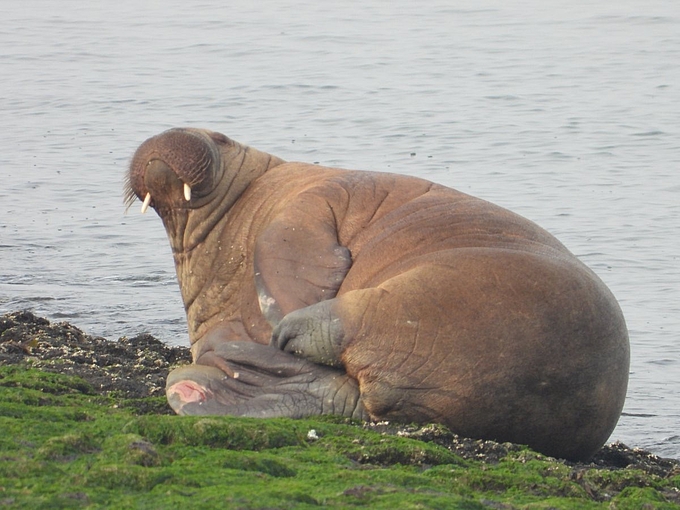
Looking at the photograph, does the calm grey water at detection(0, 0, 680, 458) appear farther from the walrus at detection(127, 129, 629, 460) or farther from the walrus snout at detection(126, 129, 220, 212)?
the walrus snout at detection(126, 129, 220, 212)

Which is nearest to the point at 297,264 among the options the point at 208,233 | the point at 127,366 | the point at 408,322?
the point at 408,322

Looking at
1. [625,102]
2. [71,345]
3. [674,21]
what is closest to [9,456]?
[71,345]

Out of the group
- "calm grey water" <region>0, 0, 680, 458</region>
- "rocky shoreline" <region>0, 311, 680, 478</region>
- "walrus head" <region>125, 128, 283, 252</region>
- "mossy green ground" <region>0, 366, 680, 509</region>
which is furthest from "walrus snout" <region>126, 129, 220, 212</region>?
"calm grey water" <region>0, 0, 680, 458</region>

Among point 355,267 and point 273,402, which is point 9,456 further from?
point 355,267

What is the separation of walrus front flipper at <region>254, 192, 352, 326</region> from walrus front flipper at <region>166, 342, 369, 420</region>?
0.27 m

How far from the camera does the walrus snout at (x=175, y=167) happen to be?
24.9 feet

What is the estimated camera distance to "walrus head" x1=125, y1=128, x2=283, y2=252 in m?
7.62

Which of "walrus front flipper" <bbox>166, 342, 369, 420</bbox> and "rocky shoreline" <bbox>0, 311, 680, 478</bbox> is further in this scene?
"walrus front flipper" <bbox>166, 342, 369, 420</bbox>

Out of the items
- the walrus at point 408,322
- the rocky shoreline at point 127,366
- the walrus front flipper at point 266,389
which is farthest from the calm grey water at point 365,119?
the walrus front flipper at point 266,389

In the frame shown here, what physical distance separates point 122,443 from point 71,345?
11.0ft

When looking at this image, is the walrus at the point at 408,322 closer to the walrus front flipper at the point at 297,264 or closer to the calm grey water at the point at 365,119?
the walrus front flipper at the point at 297,264

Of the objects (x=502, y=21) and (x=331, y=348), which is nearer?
(x=331, y=348)

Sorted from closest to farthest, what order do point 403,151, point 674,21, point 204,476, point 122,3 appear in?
point 204,476 < point 403,151 < point 674,21 < point 122,3

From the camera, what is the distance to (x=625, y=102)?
21.4 metres
